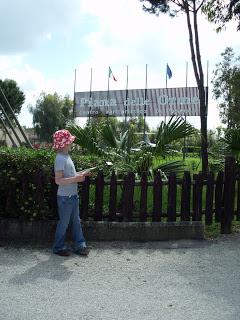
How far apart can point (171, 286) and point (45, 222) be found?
2572 millimetres

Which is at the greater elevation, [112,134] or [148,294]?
[112,134]

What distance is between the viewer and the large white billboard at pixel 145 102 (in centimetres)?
4491

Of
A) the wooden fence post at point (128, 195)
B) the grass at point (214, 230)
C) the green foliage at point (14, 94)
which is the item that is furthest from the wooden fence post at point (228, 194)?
the green foliage at point (14, 94)

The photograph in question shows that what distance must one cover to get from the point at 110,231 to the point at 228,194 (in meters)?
2.11

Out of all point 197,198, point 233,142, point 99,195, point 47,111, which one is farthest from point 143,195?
point 47,111

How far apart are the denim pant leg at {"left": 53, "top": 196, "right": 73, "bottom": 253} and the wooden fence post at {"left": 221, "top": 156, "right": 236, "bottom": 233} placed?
2805 mm

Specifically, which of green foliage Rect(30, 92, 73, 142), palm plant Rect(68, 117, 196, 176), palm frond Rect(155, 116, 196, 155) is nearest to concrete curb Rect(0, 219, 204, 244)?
palm plant Rect(68, 117, 196, 176)

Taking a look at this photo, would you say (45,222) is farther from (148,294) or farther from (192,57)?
(192,57)

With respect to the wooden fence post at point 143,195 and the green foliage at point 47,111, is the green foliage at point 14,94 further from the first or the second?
the wooden fence post at point 143,195

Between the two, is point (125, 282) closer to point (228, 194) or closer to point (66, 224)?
point (66, 224)

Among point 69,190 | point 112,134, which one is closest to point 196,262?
point 69,190

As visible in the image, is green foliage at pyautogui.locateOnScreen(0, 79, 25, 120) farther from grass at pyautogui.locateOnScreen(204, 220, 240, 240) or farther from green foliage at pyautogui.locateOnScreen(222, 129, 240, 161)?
grass at pyautogui.locateOnScreen(204, 220, 240, 240)

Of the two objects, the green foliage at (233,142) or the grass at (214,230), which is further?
the green foliage at (233,142)

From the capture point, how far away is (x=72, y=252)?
6.89 m
